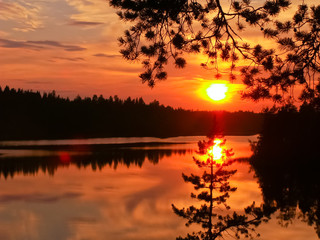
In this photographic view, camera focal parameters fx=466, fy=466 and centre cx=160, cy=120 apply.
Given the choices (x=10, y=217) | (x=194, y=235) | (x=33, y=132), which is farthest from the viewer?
(x=33, y=132)

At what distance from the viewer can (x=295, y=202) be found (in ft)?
151

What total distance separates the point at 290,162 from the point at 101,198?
116 ft

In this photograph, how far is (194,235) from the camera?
108 feet

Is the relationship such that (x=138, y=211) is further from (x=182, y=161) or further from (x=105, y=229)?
(x=182, y=161)

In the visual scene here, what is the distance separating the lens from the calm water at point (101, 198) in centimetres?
3512

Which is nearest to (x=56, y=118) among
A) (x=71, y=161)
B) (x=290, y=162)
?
(x=71, y=161)

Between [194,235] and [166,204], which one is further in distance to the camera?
→ [166,204]

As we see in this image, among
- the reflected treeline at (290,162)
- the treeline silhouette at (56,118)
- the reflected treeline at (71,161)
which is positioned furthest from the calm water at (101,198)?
the treeline silhouette at (56,118)

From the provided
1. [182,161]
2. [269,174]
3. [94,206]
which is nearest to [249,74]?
[94,206]

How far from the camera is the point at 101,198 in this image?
164 feet

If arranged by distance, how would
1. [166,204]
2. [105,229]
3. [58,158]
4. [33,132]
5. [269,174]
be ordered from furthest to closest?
[33,132]
[58,158]
[269,174]
[166,204]
[105,229]

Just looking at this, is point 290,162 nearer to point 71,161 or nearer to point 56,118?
point 71,161

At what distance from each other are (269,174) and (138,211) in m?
31.9

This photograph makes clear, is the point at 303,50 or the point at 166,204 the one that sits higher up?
the point at 303,50
